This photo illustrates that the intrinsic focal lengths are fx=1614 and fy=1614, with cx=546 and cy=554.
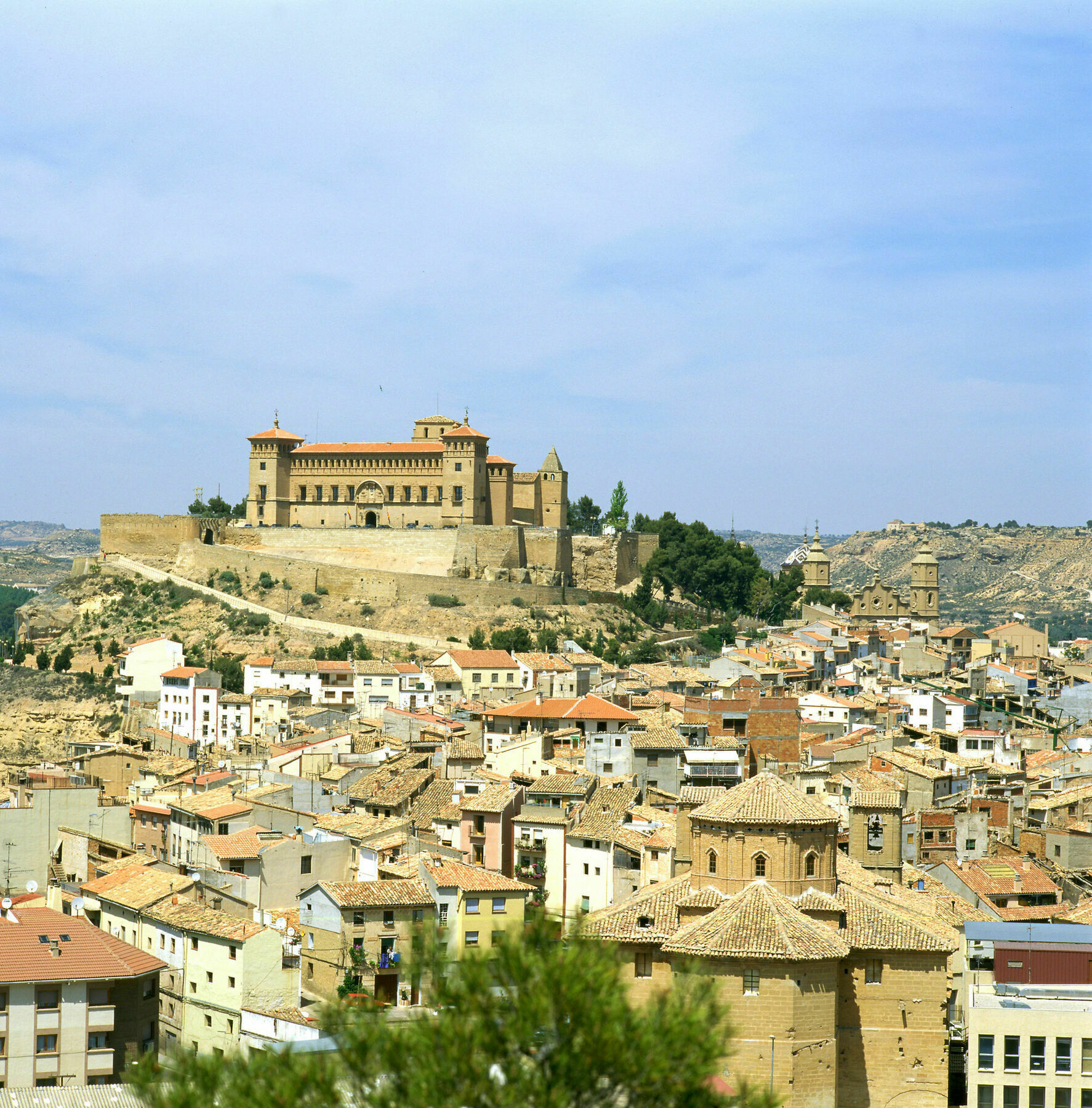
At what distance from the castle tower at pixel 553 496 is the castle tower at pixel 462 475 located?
18.0 ft

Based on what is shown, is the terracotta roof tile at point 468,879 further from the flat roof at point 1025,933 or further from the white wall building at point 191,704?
the white wall building at point 191,704

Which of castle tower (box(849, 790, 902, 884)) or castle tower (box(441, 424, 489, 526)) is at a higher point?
castle tower (box(441, 424, 489, 526))

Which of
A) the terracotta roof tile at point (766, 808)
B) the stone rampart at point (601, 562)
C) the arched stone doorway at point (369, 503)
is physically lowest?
the terracotta roof tile at point (766, 808)

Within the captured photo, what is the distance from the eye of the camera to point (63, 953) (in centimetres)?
2414

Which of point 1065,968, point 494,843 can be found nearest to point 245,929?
point 494,843

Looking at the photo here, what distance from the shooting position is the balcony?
23.8 meters

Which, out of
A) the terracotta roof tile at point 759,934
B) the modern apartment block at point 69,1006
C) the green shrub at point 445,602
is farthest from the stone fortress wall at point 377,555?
the terracotta roof tile at point 759,934

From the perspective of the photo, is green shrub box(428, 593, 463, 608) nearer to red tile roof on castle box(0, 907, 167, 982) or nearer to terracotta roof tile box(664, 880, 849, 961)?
red tile roof on castle box(0, 907, 167, 982)

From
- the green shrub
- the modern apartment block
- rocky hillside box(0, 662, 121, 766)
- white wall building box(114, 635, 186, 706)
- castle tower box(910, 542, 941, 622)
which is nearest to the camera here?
the modern apartment block

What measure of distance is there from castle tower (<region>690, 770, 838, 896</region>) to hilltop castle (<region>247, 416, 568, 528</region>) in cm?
A: 5684

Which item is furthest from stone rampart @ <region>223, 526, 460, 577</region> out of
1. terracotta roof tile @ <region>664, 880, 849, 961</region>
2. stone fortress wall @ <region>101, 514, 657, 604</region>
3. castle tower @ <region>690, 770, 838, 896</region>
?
terracotta roof tile @ <region>664, 880, 849, 961</region>

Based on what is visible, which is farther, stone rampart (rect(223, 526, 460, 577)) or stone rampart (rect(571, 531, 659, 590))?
stone rampart (rect(571, 531, 659, 590))

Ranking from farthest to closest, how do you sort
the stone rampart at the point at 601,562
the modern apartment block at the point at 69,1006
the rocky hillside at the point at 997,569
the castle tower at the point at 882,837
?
the rocky hillside at the point at 997,569 < the stone rampart at the point at 601,562 < the castle tower at the point at 882,837 < the modern apartment block at the point at 69,1006

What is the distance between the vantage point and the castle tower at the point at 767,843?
70.9 ft
